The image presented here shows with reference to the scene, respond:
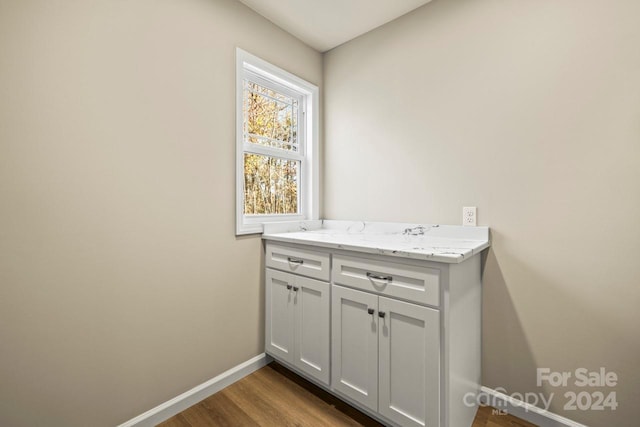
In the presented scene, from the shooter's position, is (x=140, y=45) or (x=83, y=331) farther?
(x=140, y=45)

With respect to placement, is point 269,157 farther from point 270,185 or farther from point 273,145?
point 270,185

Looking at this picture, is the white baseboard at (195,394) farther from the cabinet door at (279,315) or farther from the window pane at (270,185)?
the window pane at (270,185)

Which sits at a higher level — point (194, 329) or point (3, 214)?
point (3, 214)

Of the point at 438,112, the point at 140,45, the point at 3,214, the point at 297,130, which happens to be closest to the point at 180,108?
the point at 140,45

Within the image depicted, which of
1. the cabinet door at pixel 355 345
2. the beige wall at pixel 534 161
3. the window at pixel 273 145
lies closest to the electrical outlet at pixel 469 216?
the beige wall at pixel 534 161

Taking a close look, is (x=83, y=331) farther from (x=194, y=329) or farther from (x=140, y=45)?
(x=140, y=45)

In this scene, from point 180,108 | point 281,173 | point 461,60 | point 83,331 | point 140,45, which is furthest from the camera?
point 281,173

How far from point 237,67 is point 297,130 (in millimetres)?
735

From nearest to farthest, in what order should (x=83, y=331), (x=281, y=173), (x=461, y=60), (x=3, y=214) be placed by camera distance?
(x=3, y=214) → (x=83, y=331) → (x=461, y=60) → (x=281, y=173)

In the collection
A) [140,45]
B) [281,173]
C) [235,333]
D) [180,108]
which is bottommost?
[235,333]

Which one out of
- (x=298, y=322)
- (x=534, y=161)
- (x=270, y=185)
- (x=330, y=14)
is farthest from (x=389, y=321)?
(x=330, y=14)

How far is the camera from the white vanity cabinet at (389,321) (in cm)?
128

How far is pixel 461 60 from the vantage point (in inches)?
69.6

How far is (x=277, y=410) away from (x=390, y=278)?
39.9 inches
